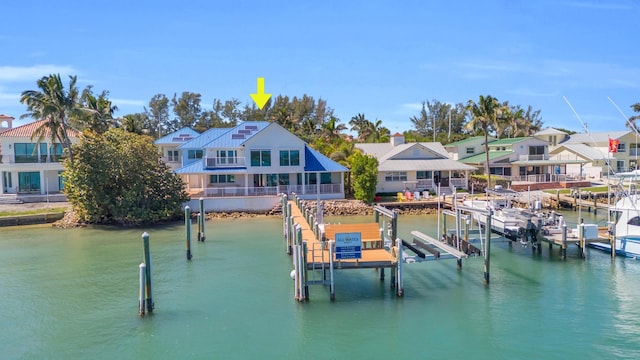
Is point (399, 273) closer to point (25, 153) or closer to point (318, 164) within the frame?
point (318, 164)

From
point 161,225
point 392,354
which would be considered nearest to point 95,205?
point 161,225

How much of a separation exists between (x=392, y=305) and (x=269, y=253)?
10.9m

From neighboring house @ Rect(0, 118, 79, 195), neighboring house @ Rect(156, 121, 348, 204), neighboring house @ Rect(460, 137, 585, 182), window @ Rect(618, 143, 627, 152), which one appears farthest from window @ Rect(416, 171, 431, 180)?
neighboring house @ Rect(0, 118, 79, 195)

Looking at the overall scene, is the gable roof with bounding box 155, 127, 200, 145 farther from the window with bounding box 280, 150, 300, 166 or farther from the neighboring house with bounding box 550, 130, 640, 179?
the neighboring house with bounding box 550, 130, 640, 179

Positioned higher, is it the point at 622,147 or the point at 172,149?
the point at 172,149

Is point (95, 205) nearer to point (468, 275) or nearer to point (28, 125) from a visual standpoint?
point (28, 125)

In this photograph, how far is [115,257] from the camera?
90.9ft

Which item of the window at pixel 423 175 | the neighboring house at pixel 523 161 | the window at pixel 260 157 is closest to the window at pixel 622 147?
the neighboring house at pixel 523 161

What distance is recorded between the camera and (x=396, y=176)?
5009 cm

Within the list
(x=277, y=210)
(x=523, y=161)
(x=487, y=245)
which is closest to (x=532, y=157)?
(x=523, y=161)

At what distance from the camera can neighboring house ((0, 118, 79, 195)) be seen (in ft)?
156

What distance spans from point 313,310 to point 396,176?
3307cm

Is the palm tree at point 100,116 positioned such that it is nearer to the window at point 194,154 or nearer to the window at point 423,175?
the window at point 194,154

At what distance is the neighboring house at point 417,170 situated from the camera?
4922 centimetres
